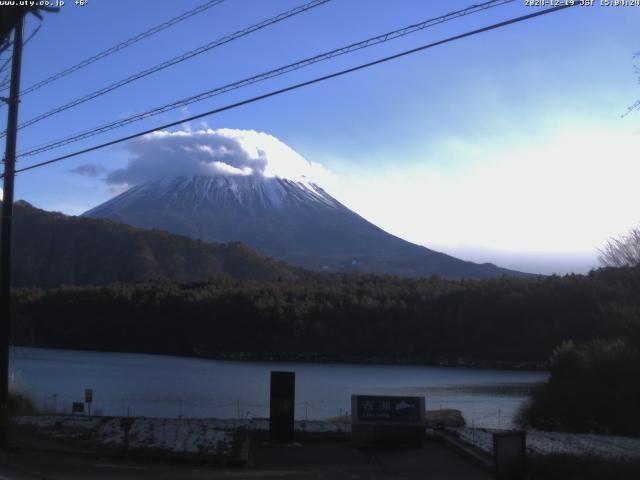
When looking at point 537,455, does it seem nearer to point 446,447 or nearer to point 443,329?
point 446,447

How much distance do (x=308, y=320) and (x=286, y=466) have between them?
3073 inches

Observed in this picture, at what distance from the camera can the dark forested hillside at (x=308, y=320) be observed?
8519 cm

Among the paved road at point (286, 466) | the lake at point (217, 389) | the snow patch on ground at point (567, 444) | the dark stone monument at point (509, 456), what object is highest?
the dark stone monument at point (509, 456)

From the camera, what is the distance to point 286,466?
16.3 meters

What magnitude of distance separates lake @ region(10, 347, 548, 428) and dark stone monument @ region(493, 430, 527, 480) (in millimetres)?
18582

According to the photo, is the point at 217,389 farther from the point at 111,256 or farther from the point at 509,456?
the point at 111,256

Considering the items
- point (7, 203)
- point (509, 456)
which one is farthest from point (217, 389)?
point (509, 456)

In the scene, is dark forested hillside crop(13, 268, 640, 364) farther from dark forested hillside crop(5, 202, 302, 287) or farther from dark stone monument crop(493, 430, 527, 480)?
dark stone monument crop(493, 430, 527, 480)

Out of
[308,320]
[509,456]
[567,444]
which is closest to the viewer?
[509,456]

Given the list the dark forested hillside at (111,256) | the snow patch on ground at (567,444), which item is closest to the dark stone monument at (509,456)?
the snow patch on ground at (567,444)

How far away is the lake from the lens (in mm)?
34719

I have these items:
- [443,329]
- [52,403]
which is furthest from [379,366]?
[52,403]

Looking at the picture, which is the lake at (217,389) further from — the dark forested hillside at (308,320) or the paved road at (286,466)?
the dark forested hillside at (308,320)

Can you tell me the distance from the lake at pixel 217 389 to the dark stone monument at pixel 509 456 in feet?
61.0
